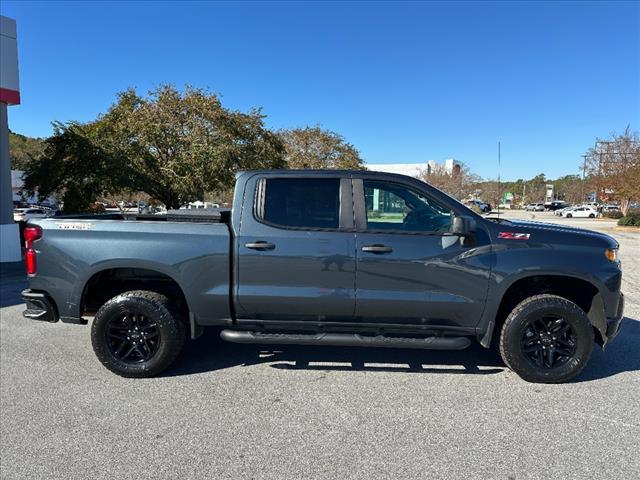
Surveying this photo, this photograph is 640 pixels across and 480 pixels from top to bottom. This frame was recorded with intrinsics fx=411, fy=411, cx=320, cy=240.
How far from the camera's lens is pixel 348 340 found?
3713 millimetres

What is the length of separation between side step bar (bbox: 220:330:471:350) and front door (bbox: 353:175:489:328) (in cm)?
16

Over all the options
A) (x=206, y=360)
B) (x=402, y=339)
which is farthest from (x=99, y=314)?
(x=402, y=339)

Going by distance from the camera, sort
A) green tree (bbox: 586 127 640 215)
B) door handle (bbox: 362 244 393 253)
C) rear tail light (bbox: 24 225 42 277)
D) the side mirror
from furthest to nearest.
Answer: green tree (bbox: 586 127 640 215)
rear tail light (bbox: 24 225 42 277)
door handle (bbox: 362 244 393 253)
the side mirror

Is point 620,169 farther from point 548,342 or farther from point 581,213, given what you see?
point 548,342

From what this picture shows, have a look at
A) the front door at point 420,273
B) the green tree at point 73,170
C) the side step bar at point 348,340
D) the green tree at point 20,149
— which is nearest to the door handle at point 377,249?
the front door at point 420,273

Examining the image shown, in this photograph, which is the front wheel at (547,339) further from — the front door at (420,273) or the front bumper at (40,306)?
the front bumper at (40,306)

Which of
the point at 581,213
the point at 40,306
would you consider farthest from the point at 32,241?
the point at 581,213

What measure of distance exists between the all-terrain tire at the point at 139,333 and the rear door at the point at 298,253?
2.21 feet

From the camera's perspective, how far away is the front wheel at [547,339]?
3699 millimetres

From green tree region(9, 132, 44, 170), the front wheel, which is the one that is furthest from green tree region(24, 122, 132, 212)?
green tree region(9, 132, 44, 170)

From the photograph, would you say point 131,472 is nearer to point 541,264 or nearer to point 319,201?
point 319,201

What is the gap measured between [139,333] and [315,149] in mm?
24761

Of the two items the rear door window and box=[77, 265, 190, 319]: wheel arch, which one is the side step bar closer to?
box=[77, 265, 190, 319]: wheel arch

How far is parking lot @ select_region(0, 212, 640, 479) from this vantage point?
2645 millimetres
